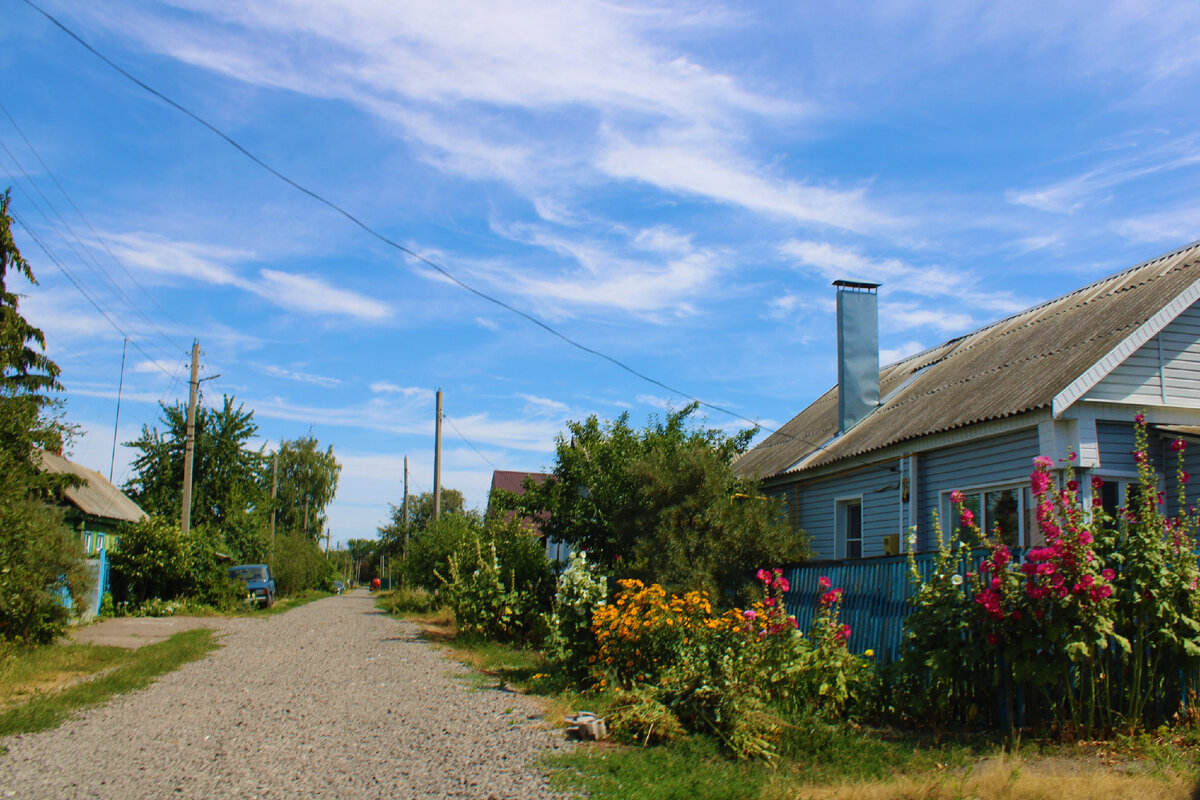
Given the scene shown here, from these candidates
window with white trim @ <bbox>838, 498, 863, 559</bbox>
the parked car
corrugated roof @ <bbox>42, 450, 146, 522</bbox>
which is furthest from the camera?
the parked car

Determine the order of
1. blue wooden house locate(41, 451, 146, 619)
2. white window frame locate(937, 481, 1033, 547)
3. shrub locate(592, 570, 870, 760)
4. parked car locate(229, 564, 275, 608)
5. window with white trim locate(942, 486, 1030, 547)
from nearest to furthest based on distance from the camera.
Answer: shrub locate(592, 570, 870, 760) < white window frame locate(937, 481, 1033, 547) < window with white trim locate(942, 486, 1030, 547) < blue wooden house locate(41, 451, 146, 619) < parked car locate(229, 564, 275, 608)

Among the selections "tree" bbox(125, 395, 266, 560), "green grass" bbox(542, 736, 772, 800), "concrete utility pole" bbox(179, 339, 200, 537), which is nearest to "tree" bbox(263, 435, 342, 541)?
"tree" bbox(125, 395, 266, 560)

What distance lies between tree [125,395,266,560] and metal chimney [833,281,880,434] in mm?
24278

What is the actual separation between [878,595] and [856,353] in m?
8.22

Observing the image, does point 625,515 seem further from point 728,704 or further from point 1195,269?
point 1195,269

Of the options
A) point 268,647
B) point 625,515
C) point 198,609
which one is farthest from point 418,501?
point 625,515

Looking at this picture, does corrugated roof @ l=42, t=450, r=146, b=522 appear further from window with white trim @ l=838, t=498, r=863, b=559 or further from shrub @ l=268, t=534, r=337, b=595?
window with white trim @ l=838, t=498, r=863, b=559

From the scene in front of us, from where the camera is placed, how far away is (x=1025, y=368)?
1183cm

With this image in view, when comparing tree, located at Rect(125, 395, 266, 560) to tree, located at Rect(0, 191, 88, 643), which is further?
tree, located at Rect(125, 395, 266, 560)

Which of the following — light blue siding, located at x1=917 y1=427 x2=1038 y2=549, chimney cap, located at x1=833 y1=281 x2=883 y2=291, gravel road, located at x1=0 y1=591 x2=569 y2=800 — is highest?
chimney cap, located at x1=833 y1=281 x2=883 y2=291

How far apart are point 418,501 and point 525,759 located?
2440 inches

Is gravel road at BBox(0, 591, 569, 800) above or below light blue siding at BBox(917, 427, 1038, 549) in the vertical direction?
below

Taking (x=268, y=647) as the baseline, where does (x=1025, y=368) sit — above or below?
above

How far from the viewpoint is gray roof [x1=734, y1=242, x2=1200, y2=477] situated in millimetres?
10484
